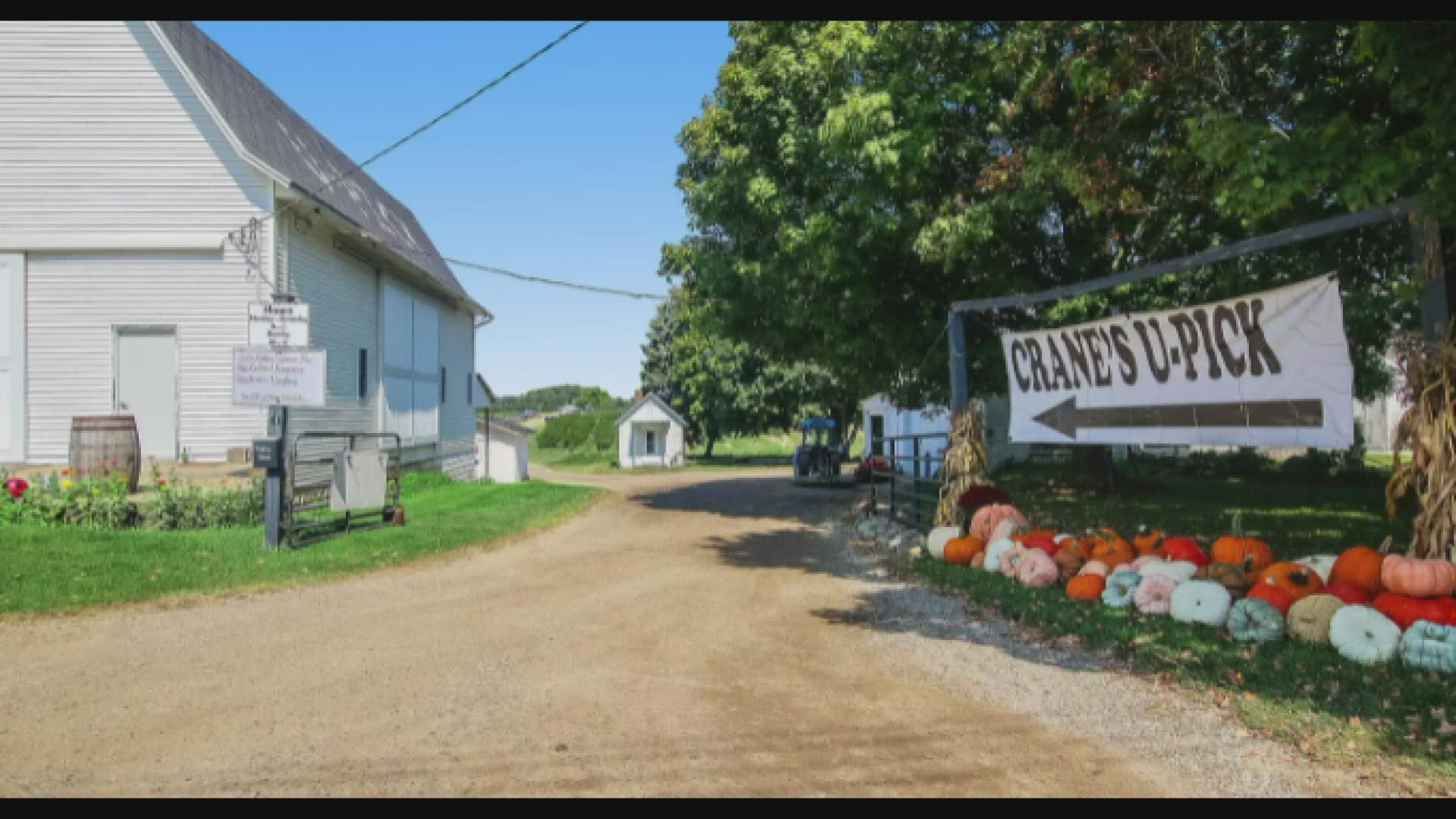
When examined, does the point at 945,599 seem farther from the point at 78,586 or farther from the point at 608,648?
the point at 78,586

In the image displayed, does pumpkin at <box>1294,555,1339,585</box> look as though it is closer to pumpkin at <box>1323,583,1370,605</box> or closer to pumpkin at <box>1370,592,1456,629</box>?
pumpkin at <box>1323,583,1370,605</box>

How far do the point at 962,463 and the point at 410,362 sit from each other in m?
15.7

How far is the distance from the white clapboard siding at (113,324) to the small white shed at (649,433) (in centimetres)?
3136

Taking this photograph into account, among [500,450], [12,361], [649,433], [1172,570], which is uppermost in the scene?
[12,361]

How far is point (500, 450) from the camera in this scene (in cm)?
3066

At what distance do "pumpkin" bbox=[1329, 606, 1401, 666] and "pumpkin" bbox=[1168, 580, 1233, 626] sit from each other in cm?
82

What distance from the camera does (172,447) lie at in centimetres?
1549

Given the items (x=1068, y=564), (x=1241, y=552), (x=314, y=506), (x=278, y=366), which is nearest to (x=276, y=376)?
(x=278, y=366)

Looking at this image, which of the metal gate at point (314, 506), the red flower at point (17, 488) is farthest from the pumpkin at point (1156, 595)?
the red flower at point (17, 488)

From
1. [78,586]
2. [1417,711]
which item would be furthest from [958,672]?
[78,586]

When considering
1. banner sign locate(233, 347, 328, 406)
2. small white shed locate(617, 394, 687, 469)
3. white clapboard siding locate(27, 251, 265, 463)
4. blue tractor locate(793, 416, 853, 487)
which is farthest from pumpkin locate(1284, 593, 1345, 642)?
small white shed locate(617, 394, 687, 469)

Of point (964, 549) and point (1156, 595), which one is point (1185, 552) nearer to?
point (1156, 595)

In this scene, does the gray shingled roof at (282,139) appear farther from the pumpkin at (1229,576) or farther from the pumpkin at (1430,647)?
the pumpkin at (1430,647)
